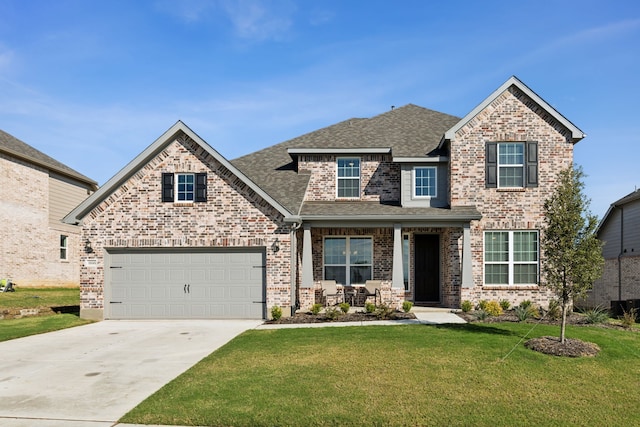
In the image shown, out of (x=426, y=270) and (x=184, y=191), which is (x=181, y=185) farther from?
(x=426, y=270)

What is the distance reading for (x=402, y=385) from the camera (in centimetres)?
812

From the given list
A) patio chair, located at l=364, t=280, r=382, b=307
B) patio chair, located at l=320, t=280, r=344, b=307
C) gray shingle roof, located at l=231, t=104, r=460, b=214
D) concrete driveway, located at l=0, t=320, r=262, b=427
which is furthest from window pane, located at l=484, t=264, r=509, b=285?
concrete driveway, located at l=0, t=320, r=262, b=427

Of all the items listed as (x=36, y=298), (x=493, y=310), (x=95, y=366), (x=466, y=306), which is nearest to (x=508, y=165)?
(x=466, y=306)

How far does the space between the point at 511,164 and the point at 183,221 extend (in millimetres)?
11550

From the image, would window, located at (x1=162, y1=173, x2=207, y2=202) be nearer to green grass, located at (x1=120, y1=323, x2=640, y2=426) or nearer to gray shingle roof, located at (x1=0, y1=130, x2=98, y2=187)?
green grass, located at (x1=120, y1=323, x2=640, y2=426)

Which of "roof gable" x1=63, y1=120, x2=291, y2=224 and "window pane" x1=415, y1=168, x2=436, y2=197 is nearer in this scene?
"roof gable" x1=63, y1=120, x2=291, y2=224

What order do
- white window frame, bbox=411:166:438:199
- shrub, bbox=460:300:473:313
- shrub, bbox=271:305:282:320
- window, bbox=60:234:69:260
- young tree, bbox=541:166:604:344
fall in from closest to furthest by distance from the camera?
young tree, bbox=541:166:604:344 < shrub, bbox=271:305:282:320 < shrub, bbox=460:300:473:313 < white window frame, bbox=411:166:438:199 < window, bbox=60:234:69:260

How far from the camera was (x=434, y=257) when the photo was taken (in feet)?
61.8

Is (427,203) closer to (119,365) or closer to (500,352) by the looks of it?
(500,352)

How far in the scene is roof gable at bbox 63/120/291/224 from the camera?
1584 cm

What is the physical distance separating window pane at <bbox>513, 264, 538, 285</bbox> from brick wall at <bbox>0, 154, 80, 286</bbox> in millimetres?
24031

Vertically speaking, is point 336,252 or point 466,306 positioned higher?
point 336,252

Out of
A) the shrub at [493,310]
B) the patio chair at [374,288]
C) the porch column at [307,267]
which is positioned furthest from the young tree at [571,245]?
the porch column at [307,267]

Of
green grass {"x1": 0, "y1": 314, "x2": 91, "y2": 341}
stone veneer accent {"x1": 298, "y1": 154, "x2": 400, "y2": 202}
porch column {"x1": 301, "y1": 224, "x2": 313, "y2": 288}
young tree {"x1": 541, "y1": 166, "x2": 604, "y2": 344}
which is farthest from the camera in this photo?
stone veneer accent {"x1": 298, "y1": 154, "x2": 400, "y2": 202}
